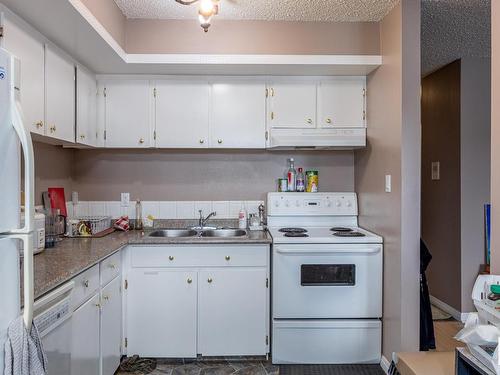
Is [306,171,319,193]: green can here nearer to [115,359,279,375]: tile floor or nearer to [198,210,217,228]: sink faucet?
[198,210,217,228]: sink faucet

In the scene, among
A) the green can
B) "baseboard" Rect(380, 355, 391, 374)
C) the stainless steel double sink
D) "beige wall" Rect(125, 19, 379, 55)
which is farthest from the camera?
the green can

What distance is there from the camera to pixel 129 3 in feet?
7.79

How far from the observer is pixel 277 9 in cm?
246

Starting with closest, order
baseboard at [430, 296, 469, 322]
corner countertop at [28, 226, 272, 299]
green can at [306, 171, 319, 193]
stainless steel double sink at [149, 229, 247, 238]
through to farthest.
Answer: corner countertop at [28, 226, 272, 299] < stainless steel double sink at [149, 229, 247, 238] < green can at [306, 171, 319, 193] < baseboard at [430, 296, 469, 322]

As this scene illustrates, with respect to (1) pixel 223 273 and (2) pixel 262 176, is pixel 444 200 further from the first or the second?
(1) pixel 223 273

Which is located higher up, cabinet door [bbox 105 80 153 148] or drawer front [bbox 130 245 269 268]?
cabinet door [bbox 105 80 153 148]

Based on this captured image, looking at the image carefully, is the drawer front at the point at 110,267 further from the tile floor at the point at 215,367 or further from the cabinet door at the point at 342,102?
the cabinet door at the point at 342,102

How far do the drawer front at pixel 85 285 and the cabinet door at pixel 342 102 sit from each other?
6.45 feet

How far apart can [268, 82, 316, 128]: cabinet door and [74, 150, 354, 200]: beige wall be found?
0.39 meters

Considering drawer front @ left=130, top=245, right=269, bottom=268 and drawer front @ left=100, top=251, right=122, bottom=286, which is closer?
drawer front @ left=100, top=251, right=122, bottom=286

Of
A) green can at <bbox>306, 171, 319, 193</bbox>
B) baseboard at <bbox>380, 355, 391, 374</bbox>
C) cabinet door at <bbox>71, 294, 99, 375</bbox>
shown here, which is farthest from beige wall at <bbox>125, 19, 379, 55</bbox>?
baseboard at <bbox>380, 355, 391, 374</bbox>

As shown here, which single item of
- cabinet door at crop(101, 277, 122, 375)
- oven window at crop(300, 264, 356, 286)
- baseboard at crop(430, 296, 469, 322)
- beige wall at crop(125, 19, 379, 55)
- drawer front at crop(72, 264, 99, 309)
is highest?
beige wall at crop(125, 19, 379, 55)

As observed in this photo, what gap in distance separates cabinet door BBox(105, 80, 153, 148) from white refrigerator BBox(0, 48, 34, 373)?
1741 mm

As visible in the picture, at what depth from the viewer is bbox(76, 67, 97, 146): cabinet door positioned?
2482mm
